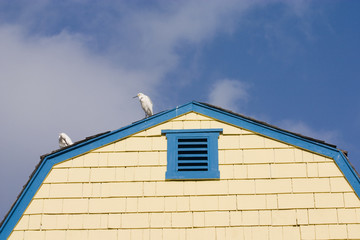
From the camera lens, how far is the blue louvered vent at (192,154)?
1233 centimetres

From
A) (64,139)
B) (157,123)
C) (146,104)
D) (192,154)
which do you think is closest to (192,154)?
(192,154)

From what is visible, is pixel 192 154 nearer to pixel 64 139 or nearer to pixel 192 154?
pixel 192 154

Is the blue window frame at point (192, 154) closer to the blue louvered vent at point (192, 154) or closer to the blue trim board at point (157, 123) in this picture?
the blue louvered vent at point (192, 154)

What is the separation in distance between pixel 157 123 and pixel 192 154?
890mm

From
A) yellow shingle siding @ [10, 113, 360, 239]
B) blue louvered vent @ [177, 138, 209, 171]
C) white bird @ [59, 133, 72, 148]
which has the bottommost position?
yellow shingle siding @ [10, 113, 360, 239]

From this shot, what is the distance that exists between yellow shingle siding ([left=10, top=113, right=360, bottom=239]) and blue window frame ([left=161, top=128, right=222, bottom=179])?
0.12 m

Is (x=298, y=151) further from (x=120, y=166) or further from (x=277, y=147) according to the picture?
(x=120, y=166)

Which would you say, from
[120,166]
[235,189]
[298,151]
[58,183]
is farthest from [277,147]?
[58,183]

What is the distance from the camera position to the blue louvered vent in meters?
12.3

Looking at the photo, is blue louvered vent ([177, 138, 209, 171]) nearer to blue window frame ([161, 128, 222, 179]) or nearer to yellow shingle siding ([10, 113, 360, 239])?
blue window frame ([161, 128, 222, 179])

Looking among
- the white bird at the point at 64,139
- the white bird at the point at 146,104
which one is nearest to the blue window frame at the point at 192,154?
the white bird at the point at 146,104

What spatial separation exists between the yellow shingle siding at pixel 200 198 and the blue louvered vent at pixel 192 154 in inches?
10.8

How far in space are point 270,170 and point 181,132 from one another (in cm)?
178

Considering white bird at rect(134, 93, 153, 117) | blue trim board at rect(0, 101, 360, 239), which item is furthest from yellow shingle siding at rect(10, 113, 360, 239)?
white bird at rect(134, 93, 153, 117)
